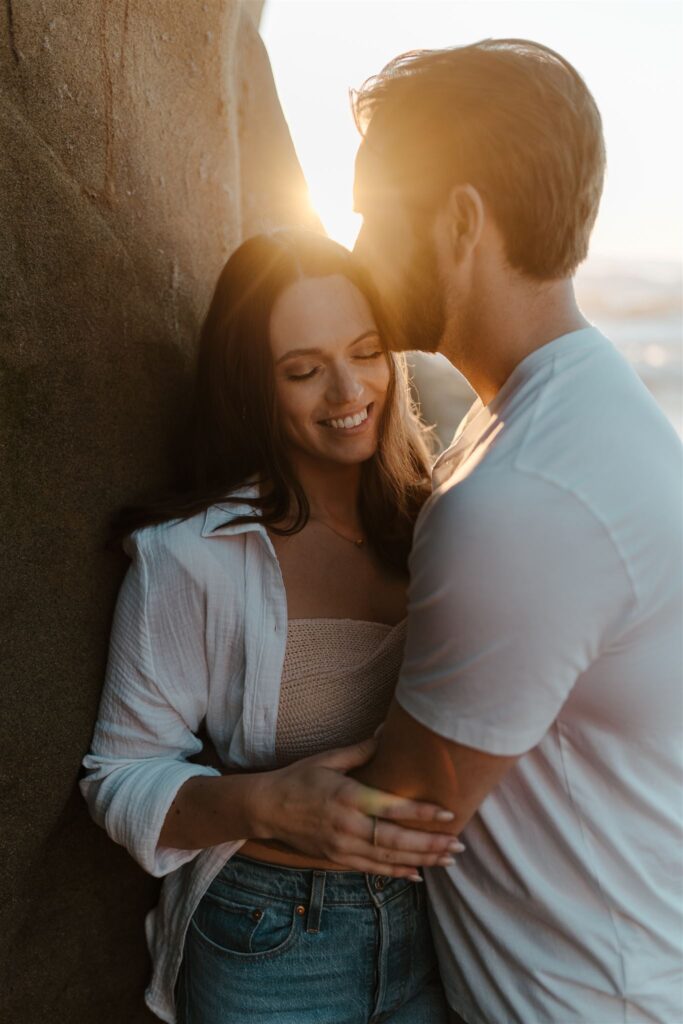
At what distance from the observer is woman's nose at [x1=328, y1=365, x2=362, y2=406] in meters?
2.27

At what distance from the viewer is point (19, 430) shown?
196 centimetres

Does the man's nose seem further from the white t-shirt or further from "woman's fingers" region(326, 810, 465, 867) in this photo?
"woman's fingers" region(326, 810, 465, 867)

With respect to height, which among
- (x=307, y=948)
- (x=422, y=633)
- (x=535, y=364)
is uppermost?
(x=535, y=364)

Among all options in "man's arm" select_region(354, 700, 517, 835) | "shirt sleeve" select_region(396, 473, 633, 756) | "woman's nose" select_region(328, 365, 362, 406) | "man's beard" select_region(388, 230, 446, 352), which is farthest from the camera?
"woman's nose" select_region(328, 365, 362, 406)

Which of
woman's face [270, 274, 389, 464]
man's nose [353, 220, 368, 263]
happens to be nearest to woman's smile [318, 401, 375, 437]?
woman's face [270, 274, 389, 464]

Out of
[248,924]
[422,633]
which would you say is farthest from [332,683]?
[422,633]

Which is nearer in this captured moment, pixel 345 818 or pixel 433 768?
pixel 433 768

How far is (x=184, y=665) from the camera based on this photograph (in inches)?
81.4

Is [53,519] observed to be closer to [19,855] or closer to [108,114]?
[19,855]

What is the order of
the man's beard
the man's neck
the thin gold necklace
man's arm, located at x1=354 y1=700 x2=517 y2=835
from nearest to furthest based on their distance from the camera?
man's arm, located at x1=354 y1=700 x2=517 y2=835 → the man's neck → the man's beard → the thin gold necklace

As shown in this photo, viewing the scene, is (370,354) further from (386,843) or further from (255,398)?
(386,843)

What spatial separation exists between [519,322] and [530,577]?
2.16 ft

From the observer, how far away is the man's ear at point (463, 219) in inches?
70.9

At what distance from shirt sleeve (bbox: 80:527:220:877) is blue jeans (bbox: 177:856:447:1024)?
0.60 feet
